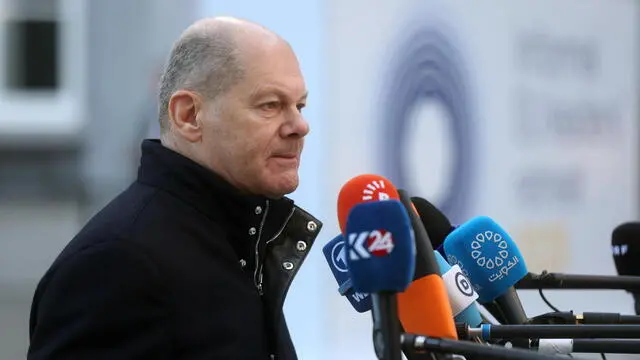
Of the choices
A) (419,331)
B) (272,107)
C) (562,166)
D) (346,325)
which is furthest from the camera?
(562,166)

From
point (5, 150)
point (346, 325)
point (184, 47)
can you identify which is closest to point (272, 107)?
point (184, 47)

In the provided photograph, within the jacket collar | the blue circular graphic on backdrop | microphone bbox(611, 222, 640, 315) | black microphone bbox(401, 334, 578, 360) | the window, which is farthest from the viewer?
the window

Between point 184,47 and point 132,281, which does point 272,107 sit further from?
point 132,281

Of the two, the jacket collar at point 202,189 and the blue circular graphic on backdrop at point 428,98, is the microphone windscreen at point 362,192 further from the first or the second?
the blue circular graphic on backdrop at point 428,98

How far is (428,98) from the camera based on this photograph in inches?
203

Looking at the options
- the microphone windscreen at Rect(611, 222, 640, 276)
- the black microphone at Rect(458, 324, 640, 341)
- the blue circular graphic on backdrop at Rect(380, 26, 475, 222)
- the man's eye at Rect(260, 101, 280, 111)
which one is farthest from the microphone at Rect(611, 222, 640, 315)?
the blue circular graphic on backdrop at Rect(380, 26, 475, 222)

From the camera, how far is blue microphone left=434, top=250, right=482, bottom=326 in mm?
2445

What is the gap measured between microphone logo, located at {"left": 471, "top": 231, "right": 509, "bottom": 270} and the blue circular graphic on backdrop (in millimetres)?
2230

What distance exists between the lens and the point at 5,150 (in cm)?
1060

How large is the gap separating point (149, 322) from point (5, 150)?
872cm

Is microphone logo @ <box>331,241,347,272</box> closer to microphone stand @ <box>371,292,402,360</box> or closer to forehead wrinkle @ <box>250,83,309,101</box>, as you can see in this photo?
forehead wrinkle @ <box>250,83,309,101</box>

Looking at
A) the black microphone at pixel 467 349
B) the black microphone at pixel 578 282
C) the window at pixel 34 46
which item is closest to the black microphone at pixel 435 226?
the black microphone at pixel 578 282

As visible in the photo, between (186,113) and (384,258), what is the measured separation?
2.39 feet

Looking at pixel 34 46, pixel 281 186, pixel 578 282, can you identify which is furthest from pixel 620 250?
pixel 34 46
